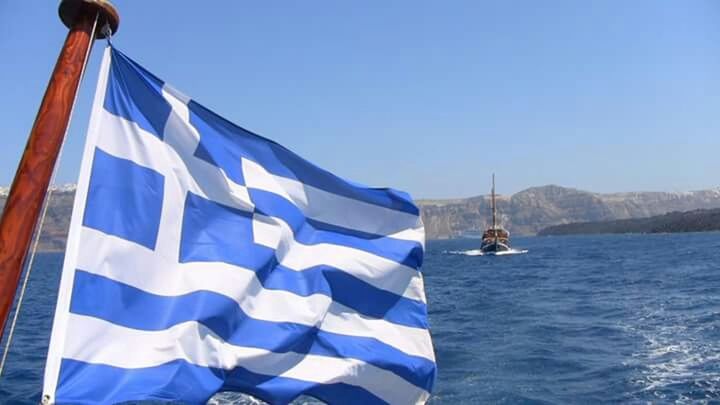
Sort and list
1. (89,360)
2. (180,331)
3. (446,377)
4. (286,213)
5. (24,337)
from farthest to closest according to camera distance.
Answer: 1. (24,337)
2. (446,377)
3. (286,213)
4. (180,331)
5. (89,360)

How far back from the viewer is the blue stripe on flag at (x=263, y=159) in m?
4.14

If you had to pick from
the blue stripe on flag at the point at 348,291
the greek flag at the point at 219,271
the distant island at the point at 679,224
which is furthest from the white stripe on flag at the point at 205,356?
the distant island at the point at 679,224

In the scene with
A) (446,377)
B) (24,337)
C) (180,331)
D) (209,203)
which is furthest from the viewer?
(24,337)

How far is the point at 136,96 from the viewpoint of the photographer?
3.79 meters

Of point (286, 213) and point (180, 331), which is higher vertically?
point (286, 213)

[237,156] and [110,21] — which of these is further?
[237,156]

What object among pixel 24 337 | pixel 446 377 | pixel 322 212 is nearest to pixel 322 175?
pixel 322 212

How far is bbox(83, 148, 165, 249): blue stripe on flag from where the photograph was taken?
3447 millimetres

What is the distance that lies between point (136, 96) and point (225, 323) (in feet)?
5.20

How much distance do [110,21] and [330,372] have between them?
2.72m

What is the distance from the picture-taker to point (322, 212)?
4.70 m

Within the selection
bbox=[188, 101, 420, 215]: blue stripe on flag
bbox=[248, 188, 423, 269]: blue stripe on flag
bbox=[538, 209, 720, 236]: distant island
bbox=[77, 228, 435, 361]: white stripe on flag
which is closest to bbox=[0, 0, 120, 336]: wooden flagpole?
bbox=[77, 228, 435, 361]: white stripe on flag

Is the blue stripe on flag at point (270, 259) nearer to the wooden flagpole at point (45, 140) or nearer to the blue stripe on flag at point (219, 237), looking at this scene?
the blue stripe on flag at point (219, 237)

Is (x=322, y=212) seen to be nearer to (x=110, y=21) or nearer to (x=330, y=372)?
(x=330, y=372)
